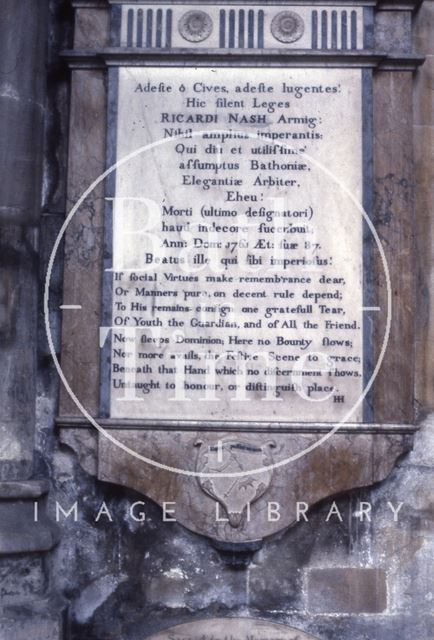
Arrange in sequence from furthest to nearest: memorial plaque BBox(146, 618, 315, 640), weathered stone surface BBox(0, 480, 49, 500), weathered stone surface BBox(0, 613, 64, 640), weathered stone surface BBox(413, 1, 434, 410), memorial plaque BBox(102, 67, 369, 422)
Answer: weathered stone surface BBox(413, 1, 434, 410), memorial plaque BBox(102, 67, 369, 422), memorial plaque BBox(146, 618, 315, 640), weathered stone surface BBox(0, 480, 49, 500), weathered stone surface BBox(0, 613, 64, 640)

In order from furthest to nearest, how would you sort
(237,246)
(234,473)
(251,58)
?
(251,58) → (237,246) → (234,473)

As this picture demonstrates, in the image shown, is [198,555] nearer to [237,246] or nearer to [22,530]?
[22,530]

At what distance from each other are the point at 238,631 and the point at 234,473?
0.89 meters

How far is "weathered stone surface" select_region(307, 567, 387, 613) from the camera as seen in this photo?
556cm

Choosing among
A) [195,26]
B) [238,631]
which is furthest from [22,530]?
[195,26]

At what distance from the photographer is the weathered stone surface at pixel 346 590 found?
556 cm

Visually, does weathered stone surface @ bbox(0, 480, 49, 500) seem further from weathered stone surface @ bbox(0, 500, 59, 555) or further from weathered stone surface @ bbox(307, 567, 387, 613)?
weathered stone surface @ bbox(307, 567, 387, 613)

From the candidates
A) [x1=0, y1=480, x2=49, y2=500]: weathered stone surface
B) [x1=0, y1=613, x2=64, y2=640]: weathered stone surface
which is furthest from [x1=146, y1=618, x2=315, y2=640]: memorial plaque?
[x1=0, y1=480, x2=49, y2=500]: weathered stone surface

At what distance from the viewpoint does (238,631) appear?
552 cm

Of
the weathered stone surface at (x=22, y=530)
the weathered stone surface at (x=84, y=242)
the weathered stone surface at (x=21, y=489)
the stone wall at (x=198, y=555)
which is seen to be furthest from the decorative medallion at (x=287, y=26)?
the weathered stone surface at (x=22, y=530)

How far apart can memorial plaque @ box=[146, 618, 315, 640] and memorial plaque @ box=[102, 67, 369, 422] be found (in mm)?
1157

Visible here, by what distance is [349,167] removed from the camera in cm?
582

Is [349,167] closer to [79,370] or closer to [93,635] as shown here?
[79,370]

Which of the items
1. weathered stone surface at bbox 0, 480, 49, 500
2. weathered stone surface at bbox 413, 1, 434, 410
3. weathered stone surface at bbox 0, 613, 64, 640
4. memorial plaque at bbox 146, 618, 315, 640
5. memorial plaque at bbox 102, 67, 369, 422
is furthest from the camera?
weathered stone surface at bbox 413, 1, 434, 410
